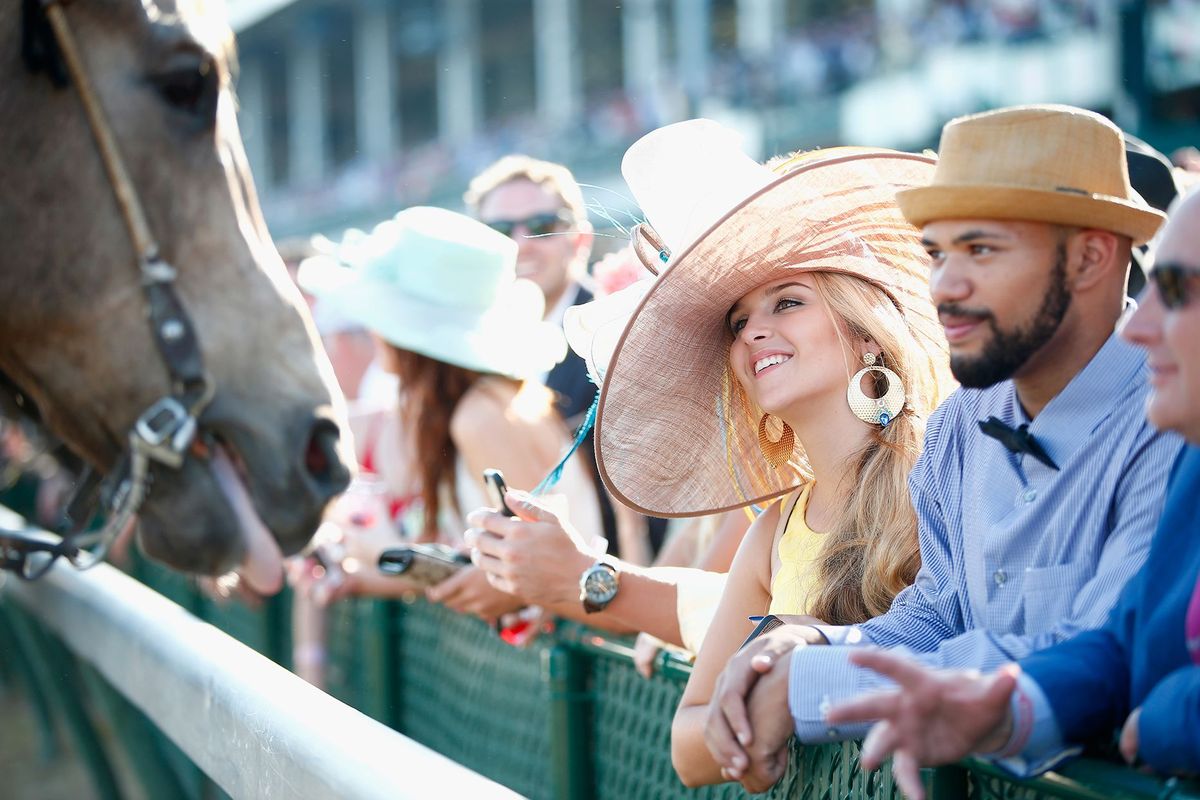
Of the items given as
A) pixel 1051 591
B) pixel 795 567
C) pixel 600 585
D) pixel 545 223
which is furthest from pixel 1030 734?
pixel 545 223

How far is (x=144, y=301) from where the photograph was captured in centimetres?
259

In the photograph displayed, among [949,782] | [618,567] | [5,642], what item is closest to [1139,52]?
[5,642]

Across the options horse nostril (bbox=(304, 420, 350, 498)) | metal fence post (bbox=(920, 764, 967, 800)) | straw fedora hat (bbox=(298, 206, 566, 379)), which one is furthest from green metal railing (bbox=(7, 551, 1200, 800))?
straw fedora hat (bbox=(298, 206, 566, 379))

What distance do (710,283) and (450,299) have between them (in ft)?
6.38

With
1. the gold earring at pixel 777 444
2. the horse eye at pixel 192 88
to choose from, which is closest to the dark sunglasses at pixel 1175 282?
the gold earring at pixel 777 444

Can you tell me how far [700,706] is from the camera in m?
2.18

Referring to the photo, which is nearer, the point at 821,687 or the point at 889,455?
the point at 821,687

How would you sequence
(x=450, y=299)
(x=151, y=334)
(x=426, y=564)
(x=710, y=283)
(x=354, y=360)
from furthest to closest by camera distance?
(x=354, y=360), (x=450, y=299), (x=426, y=564), (x=151, y=334), (x=710, y=283)

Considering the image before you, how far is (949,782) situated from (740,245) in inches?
40.5

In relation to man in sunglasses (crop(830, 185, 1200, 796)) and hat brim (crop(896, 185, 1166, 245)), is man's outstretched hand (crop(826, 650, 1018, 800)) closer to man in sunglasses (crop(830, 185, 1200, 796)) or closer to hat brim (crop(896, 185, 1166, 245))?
man in sunglasses (crop(830, 185, 1200, 796))

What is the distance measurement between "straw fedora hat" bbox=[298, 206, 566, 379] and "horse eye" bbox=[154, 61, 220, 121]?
60.2 inches

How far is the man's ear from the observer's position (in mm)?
1763

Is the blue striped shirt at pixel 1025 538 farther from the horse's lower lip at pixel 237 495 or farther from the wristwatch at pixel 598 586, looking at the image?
the horse's lower lip at pixel 237 495

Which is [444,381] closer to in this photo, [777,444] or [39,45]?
[777,444]
